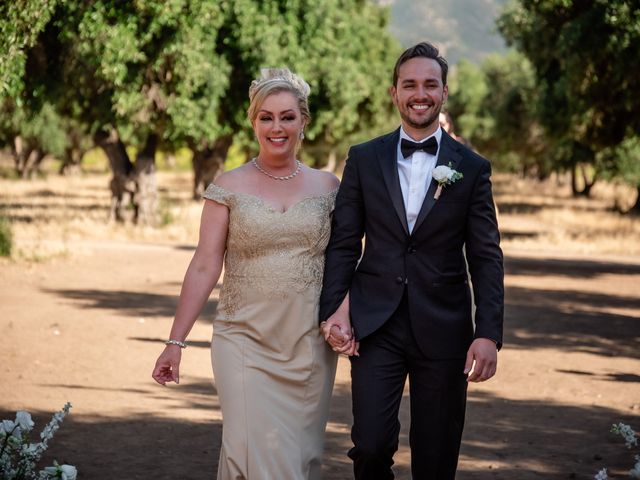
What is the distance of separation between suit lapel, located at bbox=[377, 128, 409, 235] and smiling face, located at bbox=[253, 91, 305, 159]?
44cm

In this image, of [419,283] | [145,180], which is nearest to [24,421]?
[419,283]

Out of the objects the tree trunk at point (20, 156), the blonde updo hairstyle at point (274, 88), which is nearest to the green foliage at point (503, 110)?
the blonde updo hairstyle at point (274, 88)

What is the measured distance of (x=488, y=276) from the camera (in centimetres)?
477

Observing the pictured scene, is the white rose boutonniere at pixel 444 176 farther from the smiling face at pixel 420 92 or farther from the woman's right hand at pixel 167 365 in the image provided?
the woman's right hand at pixel 167 365

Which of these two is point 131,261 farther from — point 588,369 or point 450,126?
point 450,126

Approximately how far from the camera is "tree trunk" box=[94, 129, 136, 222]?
1044 inches

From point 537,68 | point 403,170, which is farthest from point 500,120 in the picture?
point 403,170

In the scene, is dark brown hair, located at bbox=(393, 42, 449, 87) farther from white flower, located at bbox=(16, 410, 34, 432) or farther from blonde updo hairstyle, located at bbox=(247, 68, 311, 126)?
white flower, located at bbox=(16, 410, 34, 432)

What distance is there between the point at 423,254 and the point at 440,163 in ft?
1.46

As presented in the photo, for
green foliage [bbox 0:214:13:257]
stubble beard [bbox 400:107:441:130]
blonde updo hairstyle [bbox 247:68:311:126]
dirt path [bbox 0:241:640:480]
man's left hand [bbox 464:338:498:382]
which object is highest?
blonde updo hairstyle [bbox 247:68:311:126]

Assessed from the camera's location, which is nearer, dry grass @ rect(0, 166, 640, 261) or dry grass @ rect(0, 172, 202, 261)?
dry grass @ rect(0, 172, 202, 261)

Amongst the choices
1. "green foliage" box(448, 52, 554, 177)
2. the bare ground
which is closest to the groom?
the bare ground

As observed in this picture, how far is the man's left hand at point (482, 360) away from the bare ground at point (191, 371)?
2.21 m

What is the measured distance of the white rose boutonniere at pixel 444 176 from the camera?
468 cm
